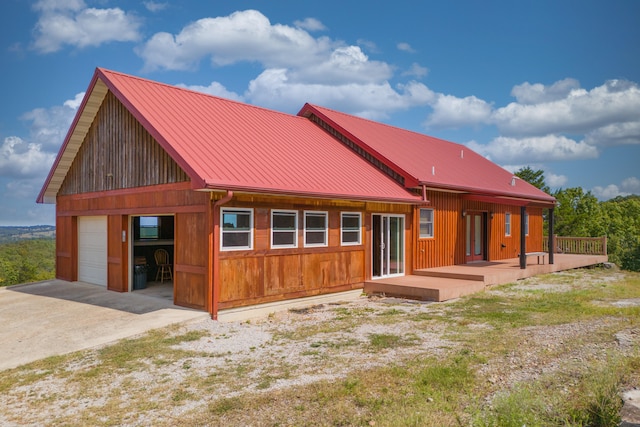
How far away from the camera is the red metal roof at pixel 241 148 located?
35.3ft

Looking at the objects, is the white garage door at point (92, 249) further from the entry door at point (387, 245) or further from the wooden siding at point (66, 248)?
the entry door at point (387, 245)

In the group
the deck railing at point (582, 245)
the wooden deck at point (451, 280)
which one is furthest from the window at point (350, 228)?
the deck railing at point (582, 245)

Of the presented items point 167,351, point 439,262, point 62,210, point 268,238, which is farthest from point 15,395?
point 439,262

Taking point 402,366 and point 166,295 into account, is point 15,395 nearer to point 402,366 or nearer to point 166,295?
point 402,366

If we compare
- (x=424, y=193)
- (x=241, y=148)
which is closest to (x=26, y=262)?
(x=241, y=148)

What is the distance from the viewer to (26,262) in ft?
137

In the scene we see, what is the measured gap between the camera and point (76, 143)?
15.2 meters

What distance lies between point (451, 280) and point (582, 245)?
45.8ft

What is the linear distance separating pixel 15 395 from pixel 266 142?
8.85 metres

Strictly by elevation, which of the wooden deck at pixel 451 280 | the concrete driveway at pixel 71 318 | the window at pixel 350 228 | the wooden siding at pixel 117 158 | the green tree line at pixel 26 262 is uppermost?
the wooden siding at pixel 117 158

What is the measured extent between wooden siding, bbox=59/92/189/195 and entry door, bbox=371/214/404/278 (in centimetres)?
625

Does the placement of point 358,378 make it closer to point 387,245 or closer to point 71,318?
point 71,318

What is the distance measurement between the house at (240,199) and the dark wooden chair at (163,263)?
35cm

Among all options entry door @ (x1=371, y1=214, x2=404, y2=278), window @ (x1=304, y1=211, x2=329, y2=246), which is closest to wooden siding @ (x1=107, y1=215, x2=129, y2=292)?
window @ (x1=304, y1=211, x2=329, y2=246)
